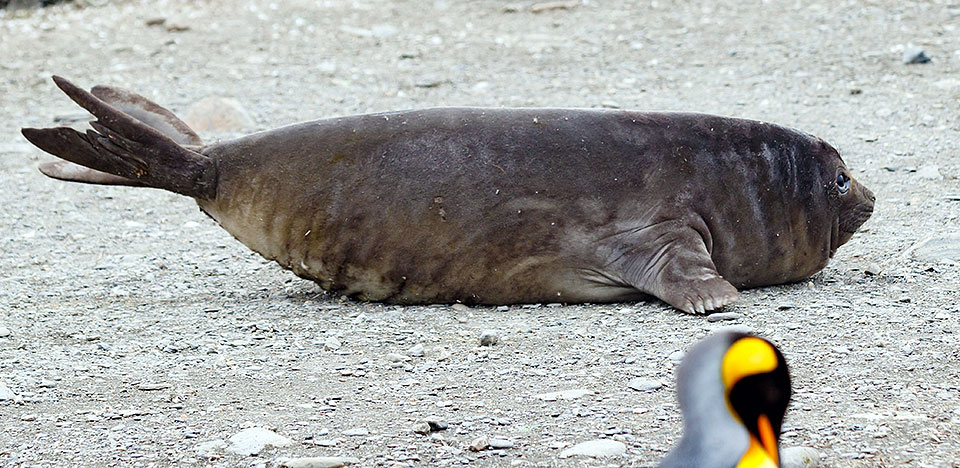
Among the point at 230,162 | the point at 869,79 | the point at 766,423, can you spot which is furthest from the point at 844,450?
the point at 869,79

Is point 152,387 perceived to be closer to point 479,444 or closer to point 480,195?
point 479,444

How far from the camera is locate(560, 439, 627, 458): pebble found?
2.98 m

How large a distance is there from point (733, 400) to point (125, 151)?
309 cm

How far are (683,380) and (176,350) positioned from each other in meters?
2.41

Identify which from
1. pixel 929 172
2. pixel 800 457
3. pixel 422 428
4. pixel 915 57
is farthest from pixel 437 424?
pixel 915 57

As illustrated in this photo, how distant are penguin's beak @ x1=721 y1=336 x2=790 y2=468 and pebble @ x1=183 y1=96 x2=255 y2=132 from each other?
21.6 ft

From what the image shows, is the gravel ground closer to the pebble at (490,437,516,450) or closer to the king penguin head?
the pebble at (490,437,516,450)

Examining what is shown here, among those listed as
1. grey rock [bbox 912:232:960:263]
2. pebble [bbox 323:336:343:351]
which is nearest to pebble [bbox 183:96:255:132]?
pebble [bbox 323:336:343:351]

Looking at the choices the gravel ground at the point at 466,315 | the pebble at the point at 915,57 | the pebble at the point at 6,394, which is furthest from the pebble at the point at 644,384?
the pebble at the point at 915,57

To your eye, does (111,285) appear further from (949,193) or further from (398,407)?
(949,193)

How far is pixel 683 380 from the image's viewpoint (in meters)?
2.21

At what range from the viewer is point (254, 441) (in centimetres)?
317

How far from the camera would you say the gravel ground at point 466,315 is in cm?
321

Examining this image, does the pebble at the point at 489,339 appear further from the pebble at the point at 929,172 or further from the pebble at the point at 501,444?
the pebble at the point at 929,172
